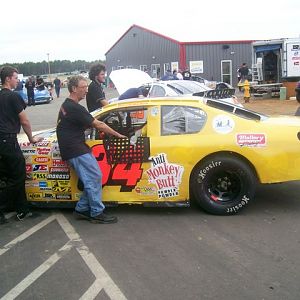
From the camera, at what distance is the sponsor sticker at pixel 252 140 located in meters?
5.40

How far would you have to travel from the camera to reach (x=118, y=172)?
5.60 m

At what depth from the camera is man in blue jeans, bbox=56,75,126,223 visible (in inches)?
210

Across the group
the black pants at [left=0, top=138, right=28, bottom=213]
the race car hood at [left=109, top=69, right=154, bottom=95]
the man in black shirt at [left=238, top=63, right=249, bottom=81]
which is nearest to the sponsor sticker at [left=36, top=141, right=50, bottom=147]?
the black pants at [left=0, top=138, right=28, bottom=213]

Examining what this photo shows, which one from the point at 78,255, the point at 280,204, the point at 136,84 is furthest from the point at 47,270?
the point at 136,84

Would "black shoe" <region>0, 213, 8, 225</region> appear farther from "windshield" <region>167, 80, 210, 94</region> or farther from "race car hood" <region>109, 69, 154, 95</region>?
"windshield" <region>167, 80, 210, 94</region>

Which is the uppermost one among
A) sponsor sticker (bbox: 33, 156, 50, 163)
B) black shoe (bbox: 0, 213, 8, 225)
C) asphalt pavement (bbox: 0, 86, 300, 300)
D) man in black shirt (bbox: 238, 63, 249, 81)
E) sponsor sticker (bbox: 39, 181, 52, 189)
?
man in black shirt (bbox: 238, 63, 249, 81)

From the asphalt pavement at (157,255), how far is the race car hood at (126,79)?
25.6 ft

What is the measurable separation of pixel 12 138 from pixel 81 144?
33.7 inches

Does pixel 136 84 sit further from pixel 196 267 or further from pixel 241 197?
pixel 196 267

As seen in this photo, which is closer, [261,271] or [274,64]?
[261,271]

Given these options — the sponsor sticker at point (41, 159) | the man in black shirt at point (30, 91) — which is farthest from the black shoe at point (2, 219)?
the man in black shirt at point (30, 91)

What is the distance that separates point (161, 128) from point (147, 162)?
0.45 m

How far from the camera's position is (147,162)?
18.2 ft

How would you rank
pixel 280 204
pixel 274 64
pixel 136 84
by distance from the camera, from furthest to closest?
pixel 274 64 < pixel 136 84 < pixel 280 204
